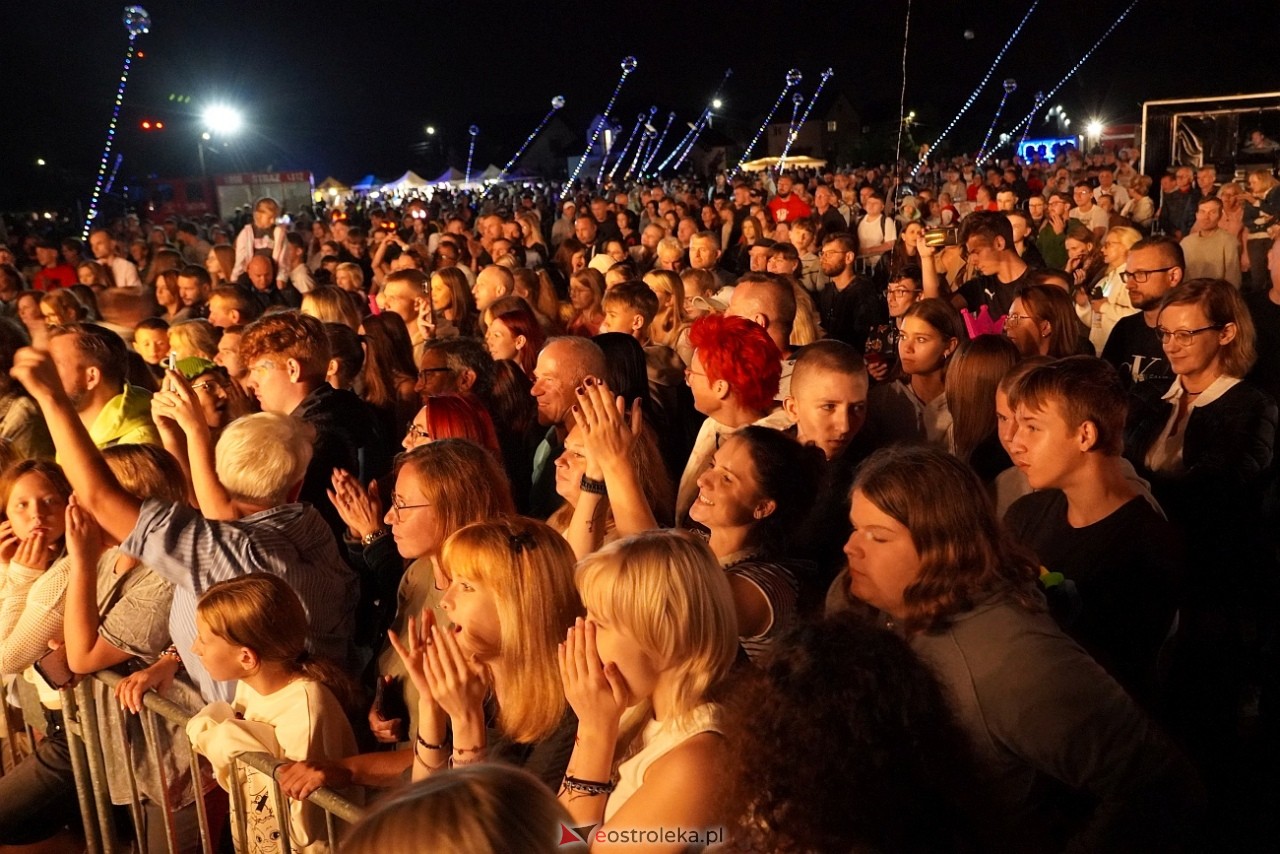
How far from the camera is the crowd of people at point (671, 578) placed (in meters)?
1.93

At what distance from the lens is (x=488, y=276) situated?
748cm

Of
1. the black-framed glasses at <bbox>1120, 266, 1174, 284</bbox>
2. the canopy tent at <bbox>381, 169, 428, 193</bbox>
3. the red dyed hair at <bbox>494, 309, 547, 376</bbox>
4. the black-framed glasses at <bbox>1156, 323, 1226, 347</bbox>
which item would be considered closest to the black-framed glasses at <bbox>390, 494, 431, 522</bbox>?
the red dyed hair at <bbox>494, 309, 547, 376</bbox>

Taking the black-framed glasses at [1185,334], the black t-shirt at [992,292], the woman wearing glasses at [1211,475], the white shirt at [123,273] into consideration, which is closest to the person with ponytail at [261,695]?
the woman wearing glasses at [1211,475]

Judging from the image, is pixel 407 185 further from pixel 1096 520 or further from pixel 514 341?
pixel 1096 520

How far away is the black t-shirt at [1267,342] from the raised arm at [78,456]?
4.55 meters

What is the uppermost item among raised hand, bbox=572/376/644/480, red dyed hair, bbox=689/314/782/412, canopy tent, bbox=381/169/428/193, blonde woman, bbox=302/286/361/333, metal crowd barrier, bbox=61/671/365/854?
canopy tent, bbox=381/169/428/193

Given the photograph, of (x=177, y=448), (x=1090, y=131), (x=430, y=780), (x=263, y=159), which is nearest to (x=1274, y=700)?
(x=430, y=780)

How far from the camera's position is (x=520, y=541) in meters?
2.72

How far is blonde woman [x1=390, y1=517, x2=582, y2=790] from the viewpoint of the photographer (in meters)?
2.39

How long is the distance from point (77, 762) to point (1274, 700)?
472cm

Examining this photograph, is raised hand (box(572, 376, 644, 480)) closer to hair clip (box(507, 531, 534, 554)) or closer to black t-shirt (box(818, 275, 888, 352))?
hair clip (box(507, 531, 534, 554))

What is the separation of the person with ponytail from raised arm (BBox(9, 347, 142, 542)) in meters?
0.66

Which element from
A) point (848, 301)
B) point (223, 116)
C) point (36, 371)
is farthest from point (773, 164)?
point (36, 371)

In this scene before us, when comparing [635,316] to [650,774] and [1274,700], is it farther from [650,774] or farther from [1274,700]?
[650,774]
